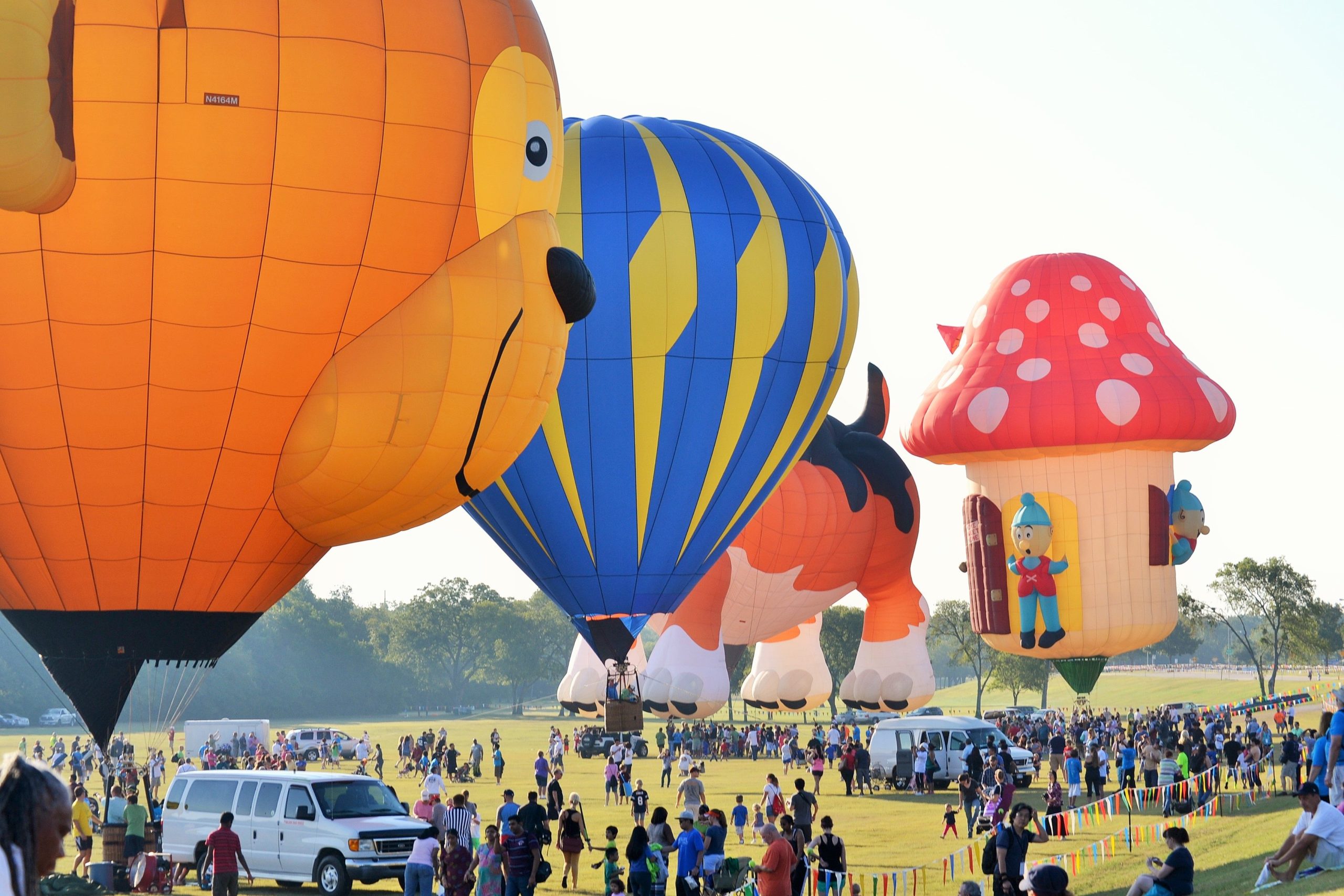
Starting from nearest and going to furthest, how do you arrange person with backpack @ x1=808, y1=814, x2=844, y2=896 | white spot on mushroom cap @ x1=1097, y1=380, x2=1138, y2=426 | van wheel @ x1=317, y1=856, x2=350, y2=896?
person with backpack @ x1=808, y1=814, x2=844, y2=896
van wheel @ x1=317, y1=856, x2=350, y2=896
white spot on mushroom cap @ x1=1097, y1=380, x2=1138, y2=426

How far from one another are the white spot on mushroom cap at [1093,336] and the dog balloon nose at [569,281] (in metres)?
18.3

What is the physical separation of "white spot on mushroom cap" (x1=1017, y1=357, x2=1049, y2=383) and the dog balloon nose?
17794mm

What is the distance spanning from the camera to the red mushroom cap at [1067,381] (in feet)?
97.8

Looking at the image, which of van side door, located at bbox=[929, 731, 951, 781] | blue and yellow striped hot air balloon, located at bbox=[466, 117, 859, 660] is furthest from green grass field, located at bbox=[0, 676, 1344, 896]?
blue and yellow striped hot air balloon, located at bbox=[466, 117, 859, 660]

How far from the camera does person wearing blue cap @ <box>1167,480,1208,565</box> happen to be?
30719 mm

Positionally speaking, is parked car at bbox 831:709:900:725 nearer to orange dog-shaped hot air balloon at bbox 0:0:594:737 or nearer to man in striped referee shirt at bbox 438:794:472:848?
man in striped referee shirt at bbox 438:794:472:848

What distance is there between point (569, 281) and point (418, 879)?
5.13 meters

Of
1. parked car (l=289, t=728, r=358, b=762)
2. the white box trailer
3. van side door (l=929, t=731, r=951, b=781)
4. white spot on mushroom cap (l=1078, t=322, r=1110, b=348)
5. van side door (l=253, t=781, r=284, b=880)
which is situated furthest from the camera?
parked car (l=289, t=728, r=358, b=762)

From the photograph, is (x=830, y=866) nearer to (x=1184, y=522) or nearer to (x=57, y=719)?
(x=1184, y=522)

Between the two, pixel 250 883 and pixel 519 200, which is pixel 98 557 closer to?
pixel 250 883

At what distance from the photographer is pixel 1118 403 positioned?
29.7 metres

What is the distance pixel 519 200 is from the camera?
13406 millimetres

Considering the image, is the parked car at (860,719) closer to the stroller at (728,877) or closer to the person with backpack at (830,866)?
the person with backpack at (830,866)

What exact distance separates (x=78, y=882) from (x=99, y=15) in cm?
750
